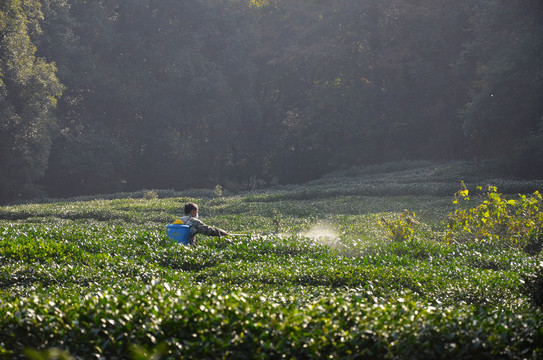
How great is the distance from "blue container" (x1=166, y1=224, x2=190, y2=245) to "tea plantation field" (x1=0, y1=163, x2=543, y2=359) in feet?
0.82

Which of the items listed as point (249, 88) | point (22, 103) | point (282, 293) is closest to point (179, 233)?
point (282, 293)

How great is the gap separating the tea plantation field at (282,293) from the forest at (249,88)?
29204mm

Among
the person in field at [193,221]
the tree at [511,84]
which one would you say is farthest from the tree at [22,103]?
the tree at [511,84]

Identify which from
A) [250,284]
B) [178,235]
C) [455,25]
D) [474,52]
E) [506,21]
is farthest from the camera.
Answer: [455,25]

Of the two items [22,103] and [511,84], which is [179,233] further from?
[22,103]

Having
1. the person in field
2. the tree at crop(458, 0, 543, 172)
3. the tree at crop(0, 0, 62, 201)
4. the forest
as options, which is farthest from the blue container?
the forest

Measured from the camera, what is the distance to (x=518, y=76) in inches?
1371

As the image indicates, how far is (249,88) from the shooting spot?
2142 inches

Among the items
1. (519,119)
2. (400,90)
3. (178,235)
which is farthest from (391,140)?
(178,235)

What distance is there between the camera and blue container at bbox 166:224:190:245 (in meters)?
11.8

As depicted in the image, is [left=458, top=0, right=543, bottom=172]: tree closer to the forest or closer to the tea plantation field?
the forest

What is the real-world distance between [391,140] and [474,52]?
38.8 ft

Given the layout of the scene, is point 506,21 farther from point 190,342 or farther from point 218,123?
point 190,342

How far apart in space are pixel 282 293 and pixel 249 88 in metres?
47.8
